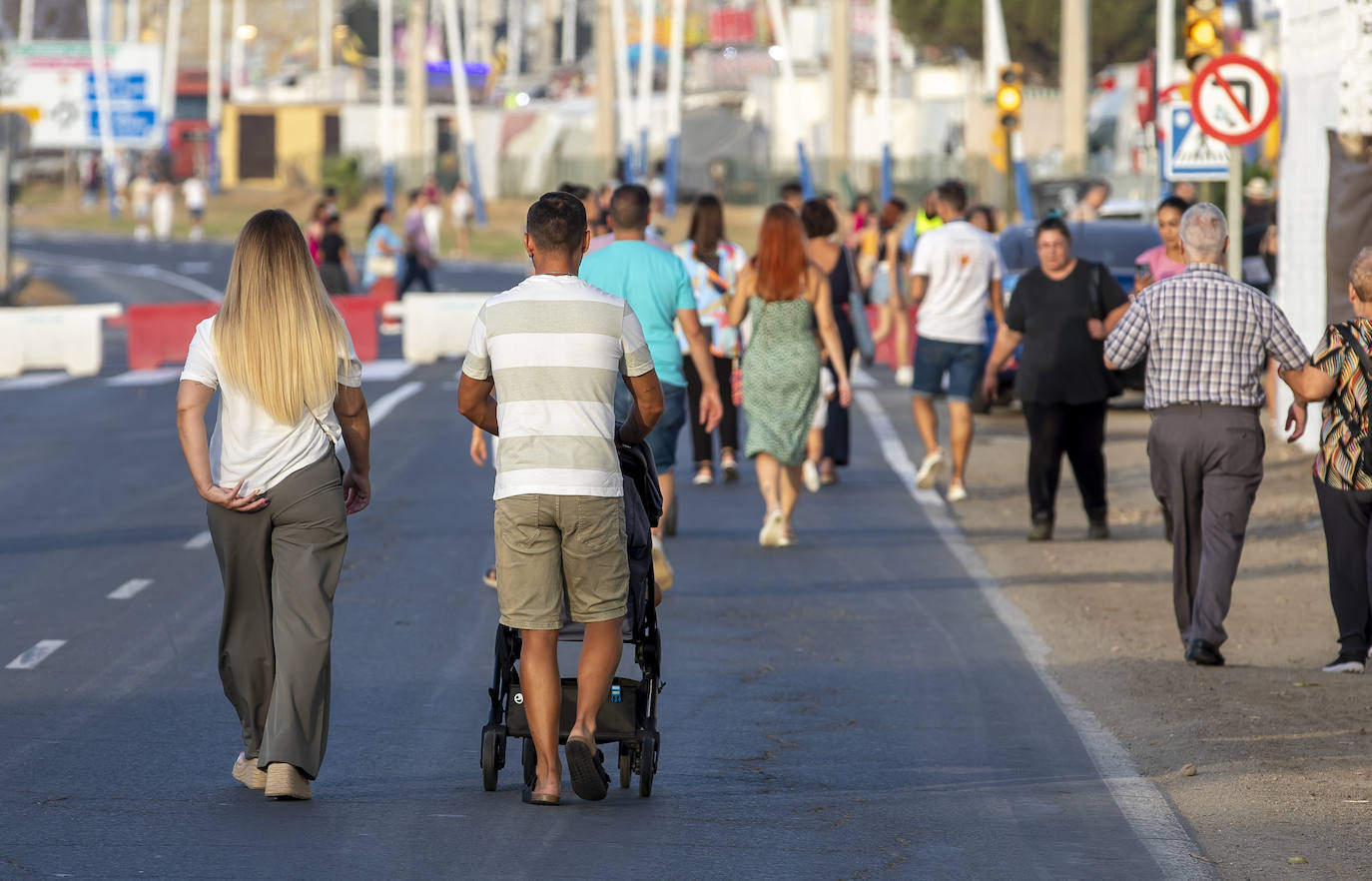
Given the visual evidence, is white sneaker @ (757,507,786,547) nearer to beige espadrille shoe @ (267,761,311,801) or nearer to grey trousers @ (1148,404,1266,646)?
grey trousers @ (1148,404,1266,646)

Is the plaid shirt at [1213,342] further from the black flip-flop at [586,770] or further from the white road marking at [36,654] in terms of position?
the white road marking at [36,654]

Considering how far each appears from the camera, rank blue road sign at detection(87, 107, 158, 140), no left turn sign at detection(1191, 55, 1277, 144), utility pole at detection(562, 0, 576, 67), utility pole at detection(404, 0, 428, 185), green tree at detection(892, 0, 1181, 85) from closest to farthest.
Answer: no left turn sign at detection(1191, 55, 1277, 144) → green tree at detection(892, 0, 1181, 85) → blue road sign at detection(87, 107, 158, 140) → utility pole at detection(404, 0, 428, 185) → utility pole at detection(562, 0, 576, 67)

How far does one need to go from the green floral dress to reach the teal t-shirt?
1.94 meters

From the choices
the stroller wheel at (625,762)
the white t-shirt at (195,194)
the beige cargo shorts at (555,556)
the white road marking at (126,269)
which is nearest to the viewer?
the beige cargo shorts at (555,556)

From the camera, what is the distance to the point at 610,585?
255 inches

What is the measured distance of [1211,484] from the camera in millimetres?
9414

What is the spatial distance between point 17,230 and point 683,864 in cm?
7428

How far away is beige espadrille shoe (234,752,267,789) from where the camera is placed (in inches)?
264

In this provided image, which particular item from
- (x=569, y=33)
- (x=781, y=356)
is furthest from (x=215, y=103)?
(x=781, y=356)

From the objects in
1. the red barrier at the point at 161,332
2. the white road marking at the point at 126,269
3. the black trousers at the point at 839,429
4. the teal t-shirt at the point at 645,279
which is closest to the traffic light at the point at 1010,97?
the red barrier at the point at 161,332

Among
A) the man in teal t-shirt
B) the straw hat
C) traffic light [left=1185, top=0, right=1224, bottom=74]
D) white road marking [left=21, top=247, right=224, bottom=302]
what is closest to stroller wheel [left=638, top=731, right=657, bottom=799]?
the man in teal t-shirt

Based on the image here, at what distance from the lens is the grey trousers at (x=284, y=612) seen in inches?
257

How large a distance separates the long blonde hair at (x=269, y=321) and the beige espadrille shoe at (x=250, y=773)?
3.52 ft

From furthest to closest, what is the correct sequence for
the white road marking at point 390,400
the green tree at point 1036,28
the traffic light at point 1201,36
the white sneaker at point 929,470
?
the green tree at point 1036,28, the white road marking at point 390,400, the traffic light at point 1201,36, the white sneaker at point 929,470
